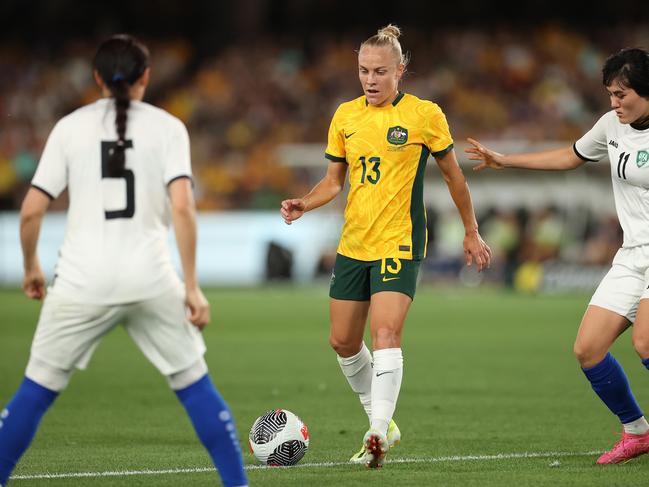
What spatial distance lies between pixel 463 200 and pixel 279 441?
1.80 metres

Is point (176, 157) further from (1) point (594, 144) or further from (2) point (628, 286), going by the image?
(1) point (594, 144)

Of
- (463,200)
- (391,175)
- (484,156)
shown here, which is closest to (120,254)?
(391,175)

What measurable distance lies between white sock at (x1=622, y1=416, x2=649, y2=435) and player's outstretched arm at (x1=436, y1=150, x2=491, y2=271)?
1.28 m

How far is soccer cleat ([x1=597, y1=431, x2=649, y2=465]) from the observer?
22.9 ft

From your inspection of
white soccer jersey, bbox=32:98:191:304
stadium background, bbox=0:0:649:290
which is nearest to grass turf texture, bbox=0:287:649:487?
white soccer jersey, bbox=32:98:191:304

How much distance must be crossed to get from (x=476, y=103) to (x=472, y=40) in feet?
11.5

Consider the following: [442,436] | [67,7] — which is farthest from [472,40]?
[442,436]

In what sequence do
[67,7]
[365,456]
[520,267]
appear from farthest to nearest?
[67,7], [520,267], [365,456]

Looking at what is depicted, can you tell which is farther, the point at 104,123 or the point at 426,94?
the point at 426,94

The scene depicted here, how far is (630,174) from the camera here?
6766 millimetres

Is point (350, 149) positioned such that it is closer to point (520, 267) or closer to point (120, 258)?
point (120, 258)

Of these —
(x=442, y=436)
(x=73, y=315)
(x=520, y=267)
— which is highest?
(x=73, y=315)

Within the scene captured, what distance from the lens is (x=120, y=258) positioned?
5180mm

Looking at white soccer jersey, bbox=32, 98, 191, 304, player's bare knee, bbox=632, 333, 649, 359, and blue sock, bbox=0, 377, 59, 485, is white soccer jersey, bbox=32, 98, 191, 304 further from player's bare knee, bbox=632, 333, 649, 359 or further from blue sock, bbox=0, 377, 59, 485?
player's bare knee, bbox=632, 333, 649, 359
